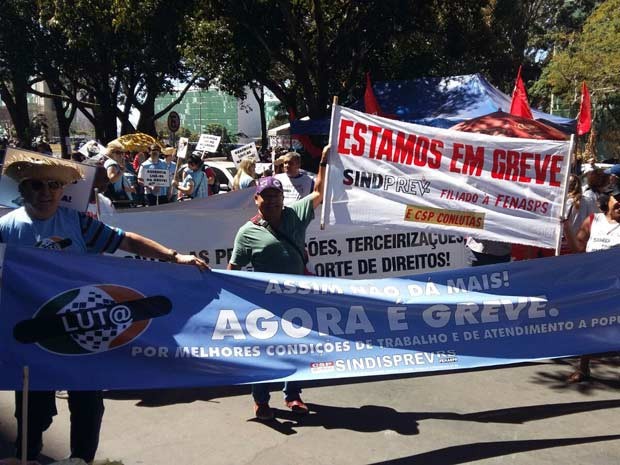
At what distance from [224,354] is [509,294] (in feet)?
6.19

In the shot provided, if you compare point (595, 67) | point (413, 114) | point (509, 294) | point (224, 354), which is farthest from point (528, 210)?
point (595, 67)

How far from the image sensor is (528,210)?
4.62 m

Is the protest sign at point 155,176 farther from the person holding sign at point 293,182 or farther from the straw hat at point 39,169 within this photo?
the straw hat at point 39,169

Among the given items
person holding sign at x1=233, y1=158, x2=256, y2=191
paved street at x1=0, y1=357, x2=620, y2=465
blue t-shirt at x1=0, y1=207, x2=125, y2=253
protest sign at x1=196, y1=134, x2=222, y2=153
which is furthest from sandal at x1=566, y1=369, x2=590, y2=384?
protest sign at x1=196, y1=134, x2=222, y2=153

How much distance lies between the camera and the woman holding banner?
498cm

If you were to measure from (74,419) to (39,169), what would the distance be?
129 cm

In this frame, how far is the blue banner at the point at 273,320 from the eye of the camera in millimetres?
→ 3551

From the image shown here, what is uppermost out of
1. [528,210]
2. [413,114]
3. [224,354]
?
[413,114]

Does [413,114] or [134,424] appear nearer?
[134,424]

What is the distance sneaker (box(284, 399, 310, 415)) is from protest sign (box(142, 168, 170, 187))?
25.0 ft

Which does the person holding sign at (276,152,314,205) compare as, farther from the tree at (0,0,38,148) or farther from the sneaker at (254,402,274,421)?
the tree at (0,0,38,148)

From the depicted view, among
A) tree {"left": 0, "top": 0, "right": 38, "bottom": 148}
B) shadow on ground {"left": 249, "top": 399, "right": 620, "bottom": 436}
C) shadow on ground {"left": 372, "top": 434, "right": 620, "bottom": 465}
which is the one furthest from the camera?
tree {"left": 0, "top": 0, "right": 38, "bottom": 148}

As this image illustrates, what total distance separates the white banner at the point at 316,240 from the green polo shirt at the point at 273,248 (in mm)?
2139

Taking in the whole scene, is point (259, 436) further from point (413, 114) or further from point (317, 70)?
point (317, 70)
